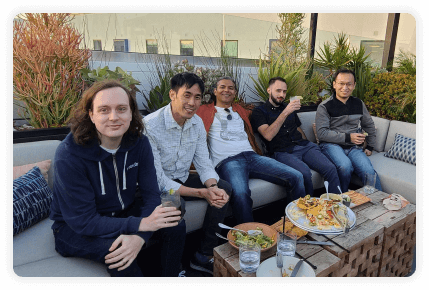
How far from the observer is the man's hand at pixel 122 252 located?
4.14 feet

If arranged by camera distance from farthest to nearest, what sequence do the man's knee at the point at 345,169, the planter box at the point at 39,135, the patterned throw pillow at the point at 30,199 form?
the man's knee at the point at 345,169 < the planter box at the point at 39,135 < the patterned throw pillow at the point at 30,199

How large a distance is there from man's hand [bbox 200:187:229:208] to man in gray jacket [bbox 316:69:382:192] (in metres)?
1.59

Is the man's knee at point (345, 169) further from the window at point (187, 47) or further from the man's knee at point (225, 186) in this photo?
the window at point (187, 47)

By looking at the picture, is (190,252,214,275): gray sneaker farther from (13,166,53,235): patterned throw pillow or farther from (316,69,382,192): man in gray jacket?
(316,69,382,192): man in gray jacket

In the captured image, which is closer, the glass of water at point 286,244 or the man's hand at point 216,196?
the glass of water at point 286,244

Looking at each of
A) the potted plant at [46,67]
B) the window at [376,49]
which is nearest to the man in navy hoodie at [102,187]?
the potted plant at [46,67]

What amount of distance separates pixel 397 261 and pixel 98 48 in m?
3.87

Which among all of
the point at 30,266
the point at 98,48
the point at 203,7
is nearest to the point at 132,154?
the point at 30,266

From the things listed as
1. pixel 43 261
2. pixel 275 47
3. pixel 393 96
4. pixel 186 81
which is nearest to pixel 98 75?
pixel 186 81

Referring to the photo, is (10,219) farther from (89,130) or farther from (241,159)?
(241,159)

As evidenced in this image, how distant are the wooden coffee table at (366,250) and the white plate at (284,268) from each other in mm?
42

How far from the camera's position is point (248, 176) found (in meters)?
2.45

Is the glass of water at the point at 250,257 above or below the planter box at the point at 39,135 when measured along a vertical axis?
below

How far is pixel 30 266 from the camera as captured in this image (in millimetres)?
1342
